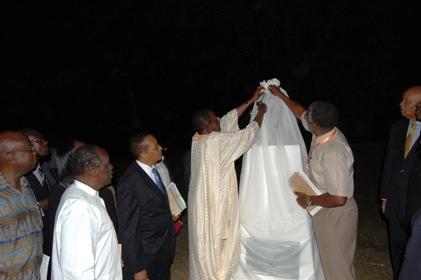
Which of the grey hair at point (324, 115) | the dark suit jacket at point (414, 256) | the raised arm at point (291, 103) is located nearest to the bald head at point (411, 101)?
the grey hair at point (324, 115)

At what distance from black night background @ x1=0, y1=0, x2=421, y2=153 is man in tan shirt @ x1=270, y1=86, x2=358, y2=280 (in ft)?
41.3

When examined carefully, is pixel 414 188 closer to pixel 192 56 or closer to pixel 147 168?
pixel 147 168

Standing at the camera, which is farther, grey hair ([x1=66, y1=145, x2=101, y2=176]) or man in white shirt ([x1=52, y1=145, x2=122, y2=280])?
grey hair ([x1=66, y1=145, x2=101, y2=176])

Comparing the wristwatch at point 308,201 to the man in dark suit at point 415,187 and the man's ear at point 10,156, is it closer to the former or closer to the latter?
the man in dark suit at point 415,187

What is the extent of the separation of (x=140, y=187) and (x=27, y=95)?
14.3 meters

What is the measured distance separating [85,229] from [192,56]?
16.4 metres

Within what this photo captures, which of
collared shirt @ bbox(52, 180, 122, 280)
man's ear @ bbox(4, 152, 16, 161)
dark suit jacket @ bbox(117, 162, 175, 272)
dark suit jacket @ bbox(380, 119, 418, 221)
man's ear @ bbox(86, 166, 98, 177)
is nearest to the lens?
collared shirt @ bbox(52, 180, 122, 280)

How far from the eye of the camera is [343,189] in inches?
144

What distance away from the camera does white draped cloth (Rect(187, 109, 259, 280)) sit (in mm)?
4090

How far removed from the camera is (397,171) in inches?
168

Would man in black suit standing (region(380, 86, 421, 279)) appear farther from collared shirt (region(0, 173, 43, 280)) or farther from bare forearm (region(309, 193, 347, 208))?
collared shirt (region(0, 173, 43, 280))

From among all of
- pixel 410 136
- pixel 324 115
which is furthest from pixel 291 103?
pixel 410 136

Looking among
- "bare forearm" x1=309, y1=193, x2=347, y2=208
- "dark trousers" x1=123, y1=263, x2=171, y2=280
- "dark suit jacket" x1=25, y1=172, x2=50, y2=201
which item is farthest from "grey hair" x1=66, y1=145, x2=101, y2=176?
"bare forearm" x1=309, y1=193, x2=347, y2=208

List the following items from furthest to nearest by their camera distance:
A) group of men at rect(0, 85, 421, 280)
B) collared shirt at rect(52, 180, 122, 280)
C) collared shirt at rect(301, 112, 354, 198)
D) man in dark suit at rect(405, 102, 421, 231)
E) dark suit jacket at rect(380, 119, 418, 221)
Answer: dark suit jacket at rect(380, 119, 418, 221)
collared shirt at rect(301, 112, 354, 198)
man in dark suit at rect(405, 102, 421, 231)
group of men at rect(0, 85, 421, 280)
collared shirt at rect(52, 180, 122, 280)
